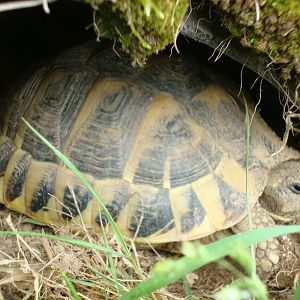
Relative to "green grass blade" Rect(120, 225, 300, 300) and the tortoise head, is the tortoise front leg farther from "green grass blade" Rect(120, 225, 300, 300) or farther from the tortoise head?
"green grass blade" Rect(120, 225, 300, 300)

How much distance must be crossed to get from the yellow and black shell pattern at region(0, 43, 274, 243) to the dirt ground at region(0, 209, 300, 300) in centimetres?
14

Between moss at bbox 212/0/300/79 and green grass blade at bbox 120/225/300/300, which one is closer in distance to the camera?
green grass blade at bbox 120/225/300/300

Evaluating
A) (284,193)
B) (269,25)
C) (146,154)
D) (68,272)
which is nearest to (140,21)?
(269,25)

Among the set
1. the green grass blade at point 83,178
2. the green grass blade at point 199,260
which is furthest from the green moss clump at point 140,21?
the green grass blade at point 199,260

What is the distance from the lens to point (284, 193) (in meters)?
2.30

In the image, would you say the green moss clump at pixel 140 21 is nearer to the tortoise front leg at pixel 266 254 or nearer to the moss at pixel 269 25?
the moss at pixel 269 25

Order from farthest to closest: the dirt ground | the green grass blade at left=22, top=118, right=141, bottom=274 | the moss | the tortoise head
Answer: the tortoise head → the dirt ground → the moss → the green grass blade at left=22, top=118, right=141, bottom=274

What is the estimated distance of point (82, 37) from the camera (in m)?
3.16

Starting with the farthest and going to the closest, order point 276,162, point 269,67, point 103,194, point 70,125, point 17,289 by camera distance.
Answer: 1. point 276,162
2. point 70,125
3. point 103,194
4. point 269,67
5. point 17,289

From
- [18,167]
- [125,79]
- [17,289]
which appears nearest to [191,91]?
[125,79]

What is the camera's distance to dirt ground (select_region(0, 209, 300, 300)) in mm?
1666

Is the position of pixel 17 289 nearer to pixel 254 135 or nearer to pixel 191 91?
pixel 191 91

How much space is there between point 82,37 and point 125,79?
3.67 feet

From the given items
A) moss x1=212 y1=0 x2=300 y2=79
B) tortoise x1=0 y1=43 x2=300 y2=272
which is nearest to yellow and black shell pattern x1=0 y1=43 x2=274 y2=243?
tortoise x1=0 y1=43 x2=300 y2=272
